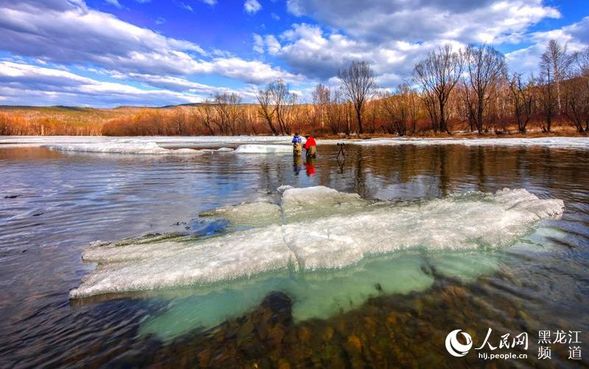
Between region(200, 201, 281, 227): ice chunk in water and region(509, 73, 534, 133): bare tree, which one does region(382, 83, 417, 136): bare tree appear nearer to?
region(509, 73, 534, 133): bare tree

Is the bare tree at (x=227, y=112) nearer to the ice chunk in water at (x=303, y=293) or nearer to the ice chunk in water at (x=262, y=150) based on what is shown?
the ice chunk in water at (x=262, y=150)

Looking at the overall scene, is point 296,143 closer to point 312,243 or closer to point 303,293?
point 312,243

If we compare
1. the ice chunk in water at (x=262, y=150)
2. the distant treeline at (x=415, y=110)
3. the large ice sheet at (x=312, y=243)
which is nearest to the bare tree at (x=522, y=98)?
the distant treeline at (x=415, y=110)

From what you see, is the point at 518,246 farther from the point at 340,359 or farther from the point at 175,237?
the point at 175,237

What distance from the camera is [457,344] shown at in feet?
10.9

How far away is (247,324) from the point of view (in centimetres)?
378

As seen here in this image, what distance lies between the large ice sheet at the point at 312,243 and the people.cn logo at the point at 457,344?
75.9 inches

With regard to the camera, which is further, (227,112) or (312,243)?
(227,112)

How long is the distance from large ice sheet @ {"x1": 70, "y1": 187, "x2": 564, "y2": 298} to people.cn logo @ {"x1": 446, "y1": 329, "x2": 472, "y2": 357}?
6.32ft

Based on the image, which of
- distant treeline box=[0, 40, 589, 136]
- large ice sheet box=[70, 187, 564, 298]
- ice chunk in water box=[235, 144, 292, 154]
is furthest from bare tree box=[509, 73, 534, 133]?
large ice sheet box=[70, 187, 564, 298]

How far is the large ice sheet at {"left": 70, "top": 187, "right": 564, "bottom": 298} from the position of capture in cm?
483

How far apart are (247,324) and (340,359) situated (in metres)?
1.14

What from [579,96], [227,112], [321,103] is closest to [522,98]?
[579,96]

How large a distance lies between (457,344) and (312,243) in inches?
106
